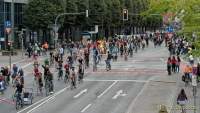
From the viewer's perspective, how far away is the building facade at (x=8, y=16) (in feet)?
258

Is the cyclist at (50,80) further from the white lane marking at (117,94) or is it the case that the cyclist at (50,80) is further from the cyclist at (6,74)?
the cyclist at (6,74)

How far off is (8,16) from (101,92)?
43947 mm

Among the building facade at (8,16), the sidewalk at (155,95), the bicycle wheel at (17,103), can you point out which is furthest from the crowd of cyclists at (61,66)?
the building facade at (8,16)

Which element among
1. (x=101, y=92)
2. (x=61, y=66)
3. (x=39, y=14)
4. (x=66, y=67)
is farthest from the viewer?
(x=39, y=14)

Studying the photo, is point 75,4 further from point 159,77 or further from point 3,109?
point 3,109

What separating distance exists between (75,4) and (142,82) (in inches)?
1878

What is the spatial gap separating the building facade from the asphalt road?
919 inches

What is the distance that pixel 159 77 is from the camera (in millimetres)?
46156

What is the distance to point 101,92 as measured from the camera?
128 feet

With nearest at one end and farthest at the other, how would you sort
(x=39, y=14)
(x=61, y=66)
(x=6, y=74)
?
1. (x=6, y=74)
2. (x=61, y=66)
3. (x=39, y=14)

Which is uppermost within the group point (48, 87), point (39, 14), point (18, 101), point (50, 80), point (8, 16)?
point (39, 14)

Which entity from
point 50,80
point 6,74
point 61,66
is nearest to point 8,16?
point 61,66

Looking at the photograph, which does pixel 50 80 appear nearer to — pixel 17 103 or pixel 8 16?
pixel 17 103

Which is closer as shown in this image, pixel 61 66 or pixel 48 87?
pixel 48 87
